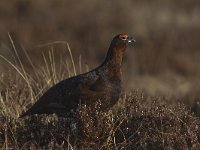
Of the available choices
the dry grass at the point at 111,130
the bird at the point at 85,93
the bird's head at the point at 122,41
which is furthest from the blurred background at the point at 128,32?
the dry grass at the point at 111,130

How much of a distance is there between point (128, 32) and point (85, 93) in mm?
12687

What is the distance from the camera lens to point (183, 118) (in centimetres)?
614

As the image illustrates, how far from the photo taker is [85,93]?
6434 mm

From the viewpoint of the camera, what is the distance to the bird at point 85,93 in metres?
6.40

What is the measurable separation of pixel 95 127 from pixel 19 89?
1.87 m

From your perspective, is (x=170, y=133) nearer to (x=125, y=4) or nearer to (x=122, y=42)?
(x=122, y=42)

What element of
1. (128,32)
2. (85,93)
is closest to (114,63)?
(85,93)

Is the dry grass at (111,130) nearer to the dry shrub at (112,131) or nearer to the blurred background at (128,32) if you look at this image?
the dry shrub at (112,131)

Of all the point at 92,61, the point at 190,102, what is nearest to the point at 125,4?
the point at 92,61

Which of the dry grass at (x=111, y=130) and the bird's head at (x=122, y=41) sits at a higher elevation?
the bird's head at (x=122, y=41)

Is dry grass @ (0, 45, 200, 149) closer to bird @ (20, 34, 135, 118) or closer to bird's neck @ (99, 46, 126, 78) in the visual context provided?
bird @ (20, 34, 135, 118)

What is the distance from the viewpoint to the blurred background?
13.5 m

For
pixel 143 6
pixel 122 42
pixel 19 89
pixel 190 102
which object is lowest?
pixel 143 6

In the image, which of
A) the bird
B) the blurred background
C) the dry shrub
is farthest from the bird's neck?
the blurred background
